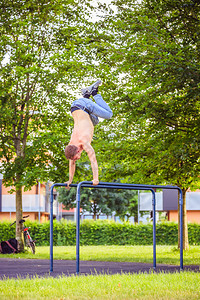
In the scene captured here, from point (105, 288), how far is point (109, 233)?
23.8 metres

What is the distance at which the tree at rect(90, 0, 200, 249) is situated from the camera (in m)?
13.5

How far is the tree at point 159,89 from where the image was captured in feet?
44.3

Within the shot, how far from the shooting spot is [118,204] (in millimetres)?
49344

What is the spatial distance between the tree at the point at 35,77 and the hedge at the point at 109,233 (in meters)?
10.8

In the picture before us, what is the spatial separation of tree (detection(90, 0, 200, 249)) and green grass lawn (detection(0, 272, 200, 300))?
263 inches

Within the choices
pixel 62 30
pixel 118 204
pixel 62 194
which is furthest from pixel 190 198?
pixel 62 30

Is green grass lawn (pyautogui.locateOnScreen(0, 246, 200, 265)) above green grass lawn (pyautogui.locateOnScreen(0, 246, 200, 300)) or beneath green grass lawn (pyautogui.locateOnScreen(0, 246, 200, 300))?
beneath

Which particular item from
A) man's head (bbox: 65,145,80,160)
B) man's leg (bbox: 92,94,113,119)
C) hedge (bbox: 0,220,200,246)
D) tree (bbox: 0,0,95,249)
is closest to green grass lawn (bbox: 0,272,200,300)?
man's head (bbox: 65,145,80,160)

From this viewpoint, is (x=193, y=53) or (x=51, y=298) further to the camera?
(x=193, y=53)

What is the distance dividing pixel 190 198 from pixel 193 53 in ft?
105

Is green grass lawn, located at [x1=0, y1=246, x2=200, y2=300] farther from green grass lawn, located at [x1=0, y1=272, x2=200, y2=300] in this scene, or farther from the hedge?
the hedge

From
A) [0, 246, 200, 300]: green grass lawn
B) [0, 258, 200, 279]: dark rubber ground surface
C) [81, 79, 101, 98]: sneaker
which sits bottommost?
[0, 258, 200, 279]: dark rubber ground surface

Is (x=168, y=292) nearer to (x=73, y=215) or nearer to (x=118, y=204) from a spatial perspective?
(x=118, y=204)

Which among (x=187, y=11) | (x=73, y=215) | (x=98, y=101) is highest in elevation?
(x=187, y=11)
